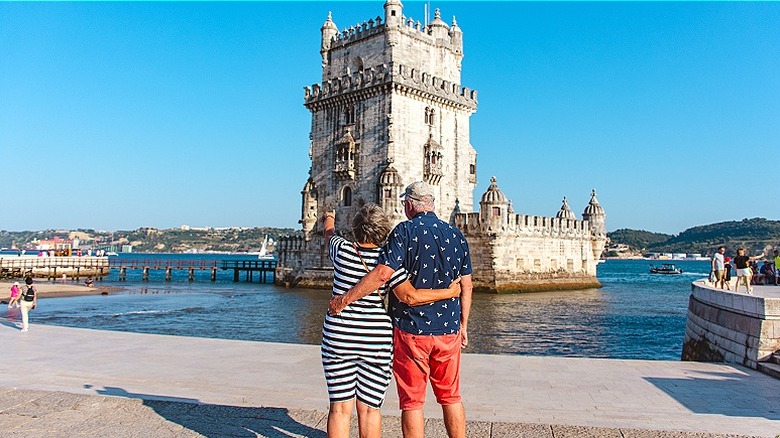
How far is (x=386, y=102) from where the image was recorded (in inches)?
1601

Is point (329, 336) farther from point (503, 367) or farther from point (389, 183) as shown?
point (389, 183)

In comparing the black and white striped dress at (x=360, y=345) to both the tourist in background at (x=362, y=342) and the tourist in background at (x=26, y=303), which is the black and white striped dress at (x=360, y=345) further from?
the tourist in background at (x=26, y=303)

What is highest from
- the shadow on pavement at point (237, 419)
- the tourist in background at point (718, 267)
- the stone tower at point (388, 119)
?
the stone tower at point (388, 119)

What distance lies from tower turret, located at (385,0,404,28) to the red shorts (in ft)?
126

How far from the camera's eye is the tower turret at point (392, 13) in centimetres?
4138

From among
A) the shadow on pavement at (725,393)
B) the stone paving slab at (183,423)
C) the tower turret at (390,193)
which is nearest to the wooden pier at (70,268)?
the tower turret at (390,193)

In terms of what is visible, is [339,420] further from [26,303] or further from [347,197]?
[347,197]

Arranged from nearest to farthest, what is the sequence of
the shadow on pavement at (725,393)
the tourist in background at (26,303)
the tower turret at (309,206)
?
1. the shadow on pavement at (725,393)
2. the tourist in background at (26,303)
3. the tower turret at (309,206)

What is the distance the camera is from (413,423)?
5.16 meters

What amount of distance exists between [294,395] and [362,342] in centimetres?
318

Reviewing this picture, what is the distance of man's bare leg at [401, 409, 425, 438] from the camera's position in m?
5.16

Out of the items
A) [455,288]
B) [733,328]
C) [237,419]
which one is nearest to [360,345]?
[455,288]

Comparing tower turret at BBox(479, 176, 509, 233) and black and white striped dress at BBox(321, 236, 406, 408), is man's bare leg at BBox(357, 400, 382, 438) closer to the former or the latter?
black and white striped dress at BBox(321, 236, 406, 408)

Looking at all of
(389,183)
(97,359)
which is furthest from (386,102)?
(97,359)
